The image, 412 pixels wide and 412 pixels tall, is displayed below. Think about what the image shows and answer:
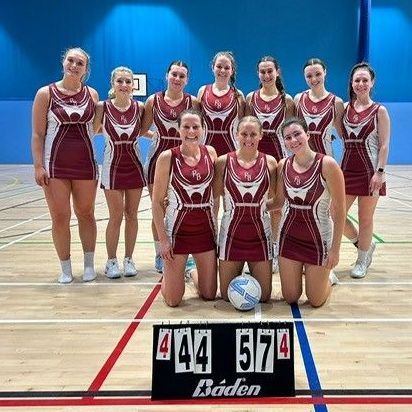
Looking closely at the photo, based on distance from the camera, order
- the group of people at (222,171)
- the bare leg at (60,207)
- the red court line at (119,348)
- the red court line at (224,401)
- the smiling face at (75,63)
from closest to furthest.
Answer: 1. the red court line at (224,401)
2. the red court line at (119,348)
3. the group of people at (222,171)
4. the smiling face at (75,63)
5. the bare leg at (60,207)

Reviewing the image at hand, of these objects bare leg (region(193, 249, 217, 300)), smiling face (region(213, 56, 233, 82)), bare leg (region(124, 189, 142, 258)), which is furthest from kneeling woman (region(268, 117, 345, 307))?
bare leg (region(124, 189, 142, 258))

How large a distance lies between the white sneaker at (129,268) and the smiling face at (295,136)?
1730 mm

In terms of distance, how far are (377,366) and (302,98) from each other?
223cm

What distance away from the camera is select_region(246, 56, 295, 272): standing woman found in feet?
13.4

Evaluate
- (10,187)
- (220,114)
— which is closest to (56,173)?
(220,114)

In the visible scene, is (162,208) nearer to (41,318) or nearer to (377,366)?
(41,318)

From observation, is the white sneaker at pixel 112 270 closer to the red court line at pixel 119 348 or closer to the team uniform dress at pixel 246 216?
the red court line at pixel 119 348

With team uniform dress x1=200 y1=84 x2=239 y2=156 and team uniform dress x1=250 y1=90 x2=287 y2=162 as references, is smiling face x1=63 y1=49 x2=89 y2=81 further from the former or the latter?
team uniform dress x1=250 y1=90 x2=287 y2=162

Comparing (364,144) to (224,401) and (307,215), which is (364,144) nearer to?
(307,215)

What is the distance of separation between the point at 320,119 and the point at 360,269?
4.03ft

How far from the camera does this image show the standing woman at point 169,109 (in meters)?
4.04

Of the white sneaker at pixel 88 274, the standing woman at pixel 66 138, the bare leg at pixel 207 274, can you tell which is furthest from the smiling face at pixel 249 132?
the white sneaker at pixel 88 274

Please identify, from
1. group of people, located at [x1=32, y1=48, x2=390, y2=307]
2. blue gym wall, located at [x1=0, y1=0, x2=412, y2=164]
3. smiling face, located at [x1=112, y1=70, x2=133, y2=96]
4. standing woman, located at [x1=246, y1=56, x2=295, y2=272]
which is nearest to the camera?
group of people, located at [x1=32, y1=48, x2=390, y2=307]

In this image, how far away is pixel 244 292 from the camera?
10.9 ft
